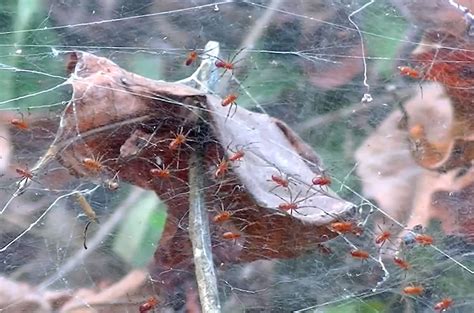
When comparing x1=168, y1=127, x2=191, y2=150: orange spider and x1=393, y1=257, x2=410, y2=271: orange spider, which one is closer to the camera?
x1=168, y1=127, x2=191, y2=150: orange spider

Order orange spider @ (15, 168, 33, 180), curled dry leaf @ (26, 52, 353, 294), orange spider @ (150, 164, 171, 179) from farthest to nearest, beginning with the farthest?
orange spider @ (15, 168, 33, 180)
orange spider @ (150, 164, 171, 179)
curled dry leaf @ (26, 52, 353, 294)

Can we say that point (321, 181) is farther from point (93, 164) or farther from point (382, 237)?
point (93, 164)

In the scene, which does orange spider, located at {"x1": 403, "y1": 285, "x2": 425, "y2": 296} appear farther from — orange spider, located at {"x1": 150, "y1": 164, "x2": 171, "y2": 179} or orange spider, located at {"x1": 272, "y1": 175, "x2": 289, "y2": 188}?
orange spider, located at {"x1": 150, "y1": 164, "x2": 171, "y2": 179}

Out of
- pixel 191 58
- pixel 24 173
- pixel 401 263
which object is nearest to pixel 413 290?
pixel 401 263

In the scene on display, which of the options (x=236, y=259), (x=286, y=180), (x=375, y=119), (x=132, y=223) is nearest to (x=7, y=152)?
(x=132, y=223)

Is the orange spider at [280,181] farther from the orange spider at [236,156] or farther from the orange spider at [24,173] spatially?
the orange spider at [24,173]

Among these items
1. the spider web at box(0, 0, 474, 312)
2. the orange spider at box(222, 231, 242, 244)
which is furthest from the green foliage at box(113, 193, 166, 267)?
the orange spider at box(222, 231, 242, 244)

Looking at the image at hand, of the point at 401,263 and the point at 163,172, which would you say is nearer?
the point at 163,172
